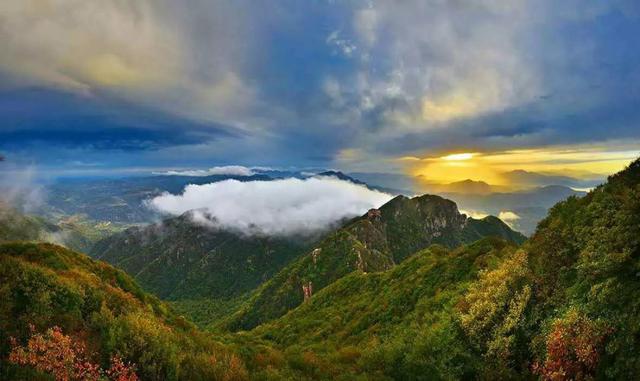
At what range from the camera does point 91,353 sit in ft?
56.6

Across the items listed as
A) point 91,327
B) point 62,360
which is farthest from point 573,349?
point 91,327

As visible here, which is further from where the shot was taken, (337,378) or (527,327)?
(337,378)

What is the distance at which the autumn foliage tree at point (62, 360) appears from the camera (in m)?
15.0

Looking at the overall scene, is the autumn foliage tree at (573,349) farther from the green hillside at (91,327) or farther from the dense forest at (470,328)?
the green hillside at (91,327)

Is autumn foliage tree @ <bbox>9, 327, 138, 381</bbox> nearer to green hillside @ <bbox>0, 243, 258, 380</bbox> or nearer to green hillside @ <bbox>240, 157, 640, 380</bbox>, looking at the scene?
green hillside @ <bbox>0, 243, 258, 380</bbox>

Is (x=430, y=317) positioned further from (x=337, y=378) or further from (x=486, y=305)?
(x=337, y=378)

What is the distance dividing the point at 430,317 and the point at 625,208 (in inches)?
791

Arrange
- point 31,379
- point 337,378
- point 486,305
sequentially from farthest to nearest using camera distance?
point 486,305, point 337,378, point 31,379

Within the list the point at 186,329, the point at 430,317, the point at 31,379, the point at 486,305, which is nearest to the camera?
the point at 31,379

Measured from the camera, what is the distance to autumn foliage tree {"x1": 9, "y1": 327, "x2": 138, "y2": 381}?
592 inches

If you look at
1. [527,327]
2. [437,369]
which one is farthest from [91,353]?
[527,327]

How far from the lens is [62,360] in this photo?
15.8 m

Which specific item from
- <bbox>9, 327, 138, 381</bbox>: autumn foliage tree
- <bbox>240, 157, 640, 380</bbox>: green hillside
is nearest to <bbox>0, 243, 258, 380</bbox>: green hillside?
<bbox>9, 327, 138, 381</bbox>: autumn foliage tree

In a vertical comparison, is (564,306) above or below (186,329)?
above
